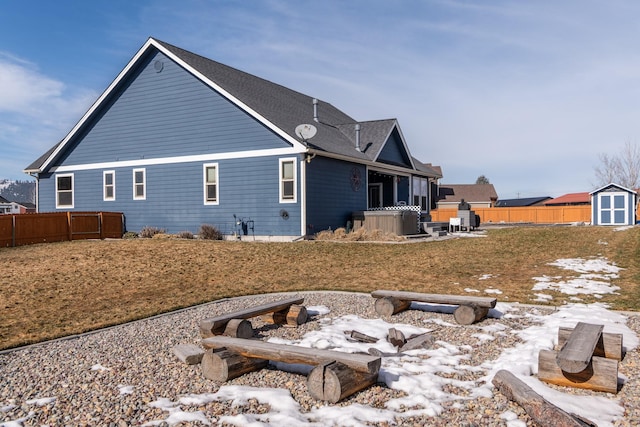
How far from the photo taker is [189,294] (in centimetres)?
1042

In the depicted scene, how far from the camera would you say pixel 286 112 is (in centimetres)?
2261

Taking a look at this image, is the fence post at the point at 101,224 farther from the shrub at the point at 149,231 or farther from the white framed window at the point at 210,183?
the white framed window at the point at 210,183

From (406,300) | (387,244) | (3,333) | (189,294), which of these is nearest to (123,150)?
(387,244)

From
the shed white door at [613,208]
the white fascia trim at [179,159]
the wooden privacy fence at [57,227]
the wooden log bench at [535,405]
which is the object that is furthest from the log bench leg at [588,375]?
the shed white door at [613,208]

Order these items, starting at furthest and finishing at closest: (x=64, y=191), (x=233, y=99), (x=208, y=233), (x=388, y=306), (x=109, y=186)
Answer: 1. (x=64, y=191)
2. (x=109, y=186)
3. (x=208, y=233)
4. (x=233, y=99)
5. (x=388, y=306)

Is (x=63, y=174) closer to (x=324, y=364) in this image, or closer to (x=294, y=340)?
(x=294, y=340)

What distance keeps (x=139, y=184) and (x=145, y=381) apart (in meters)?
19.2

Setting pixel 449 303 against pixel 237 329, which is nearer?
pixel 237 329

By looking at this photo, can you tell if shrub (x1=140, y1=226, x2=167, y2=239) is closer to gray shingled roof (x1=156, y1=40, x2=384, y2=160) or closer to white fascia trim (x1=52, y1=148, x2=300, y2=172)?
white fascia trim (x1=52, y1=148, x2=300, y2=172)

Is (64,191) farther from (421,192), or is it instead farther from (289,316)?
(289,316)

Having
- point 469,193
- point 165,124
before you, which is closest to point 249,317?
point 165,124

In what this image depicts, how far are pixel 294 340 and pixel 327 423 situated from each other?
2609mm

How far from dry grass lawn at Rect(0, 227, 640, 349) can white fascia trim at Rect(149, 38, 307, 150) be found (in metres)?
4.07

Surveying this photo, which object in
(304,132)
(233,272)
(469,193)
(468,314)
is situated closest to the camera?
(468,314)
